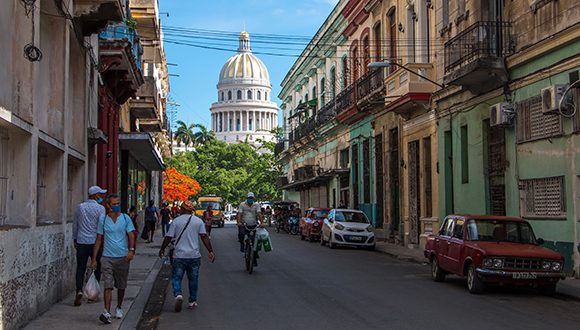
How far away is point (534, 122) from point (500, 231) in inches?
190

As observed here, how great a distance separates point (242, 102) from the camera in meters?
163

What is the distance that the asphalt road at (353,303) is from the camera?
1018 centimetres

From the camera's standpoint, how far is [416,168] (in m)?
28.6

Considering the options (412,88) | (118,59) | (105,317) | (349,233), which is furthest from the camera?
(349,233)

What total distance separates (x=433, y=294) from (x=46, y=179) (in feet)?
23.0

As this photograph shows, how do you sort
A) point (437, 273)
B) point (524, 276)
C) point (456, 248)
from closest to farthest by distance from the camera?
point (524, 276) → point (456, 248) → point (437, 273)

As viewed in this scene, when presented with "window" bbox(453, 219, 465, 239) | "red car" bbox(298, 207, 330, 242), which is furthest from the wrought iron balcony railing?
"red car" bbox(298, 207, 330, 242)

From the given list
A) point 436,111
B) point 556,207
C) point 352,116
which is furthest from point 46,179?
point 352,116

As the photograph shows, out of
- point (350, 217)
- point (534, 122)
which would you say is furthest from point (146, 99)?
point (534, 122)

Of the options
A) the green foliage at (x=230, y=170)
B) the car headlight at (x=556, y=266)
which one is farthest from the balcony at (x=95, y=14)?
the green foliage at (x=230, y=170)

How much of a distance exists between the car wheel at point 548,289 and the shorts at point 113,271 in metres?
7.53

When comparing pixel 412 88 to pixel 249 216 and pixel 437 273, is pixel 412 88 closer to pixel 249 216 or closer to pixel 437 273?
pixel 249 216

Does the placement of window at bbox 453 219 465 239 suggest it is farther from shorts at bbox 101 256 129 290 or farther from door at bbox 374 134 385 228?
door at bbox 374 134 385 228

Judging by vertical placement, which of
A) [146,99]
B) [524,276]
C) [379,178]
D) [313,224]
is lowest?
[524,276]
